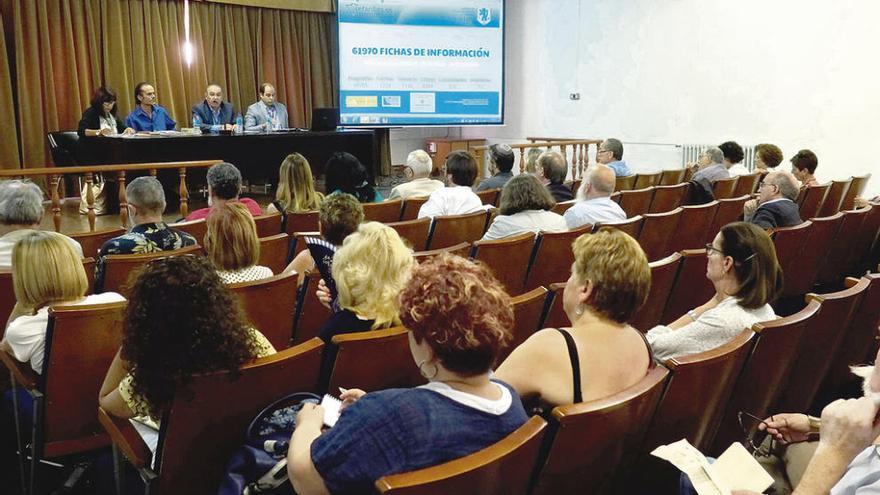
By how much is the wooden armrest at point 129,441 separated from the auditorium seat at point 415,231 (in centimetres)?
207

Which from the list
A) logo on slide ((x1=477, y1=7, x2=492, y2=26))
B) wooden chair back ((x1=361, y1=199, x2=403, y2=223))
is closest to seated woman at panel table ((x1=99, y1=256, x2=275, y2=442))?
wooden chair back ((x1=361, y1=199, x2=403, y2=223))

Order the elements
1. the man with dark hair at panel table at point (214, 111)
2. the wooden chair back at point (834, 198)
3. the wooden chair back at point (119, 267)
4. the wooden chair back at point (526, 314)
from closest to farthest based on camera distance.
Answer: the wooden chair back at point (526, 314), the wooden chair back at point (119, 267), the wooden chair back at point (834, 198), the man with dark hair at panel table at point (214, 111)

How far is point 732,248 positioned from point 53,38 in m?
8.62

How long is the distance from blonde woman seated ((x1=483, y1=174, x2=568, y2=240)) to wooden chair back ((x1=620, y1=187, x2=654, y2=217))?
1.39 metres

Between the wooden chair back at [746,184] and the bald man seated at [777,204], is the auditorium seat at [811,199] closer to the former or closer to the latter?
the wooden chair back at [746,184]

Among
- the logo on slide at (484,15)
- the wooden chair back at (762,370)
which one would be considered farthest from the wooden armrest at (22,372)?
the logo on slide at (484,15)

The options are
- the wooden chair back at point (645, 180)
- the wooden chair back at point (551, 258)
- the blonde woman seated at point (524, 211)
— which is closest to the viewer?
the wooden chair back at point (551, 258)

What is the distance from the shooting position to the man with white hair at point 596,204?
431 centimetres

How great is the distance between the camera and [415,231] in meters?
4.04

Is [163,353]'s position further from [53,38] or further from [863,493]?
[53,38]

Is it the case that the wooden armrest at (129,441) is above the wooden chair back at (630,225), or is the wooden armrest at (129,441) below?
below

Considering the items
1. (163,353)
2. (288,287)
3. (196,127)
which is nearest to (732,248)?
(288,287)

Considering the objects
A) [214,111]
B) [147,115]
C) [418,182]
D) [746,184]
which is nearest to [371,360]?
[418,182]

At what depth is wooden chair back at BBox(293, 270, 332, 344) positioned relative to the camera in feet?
9.83
